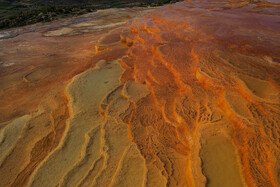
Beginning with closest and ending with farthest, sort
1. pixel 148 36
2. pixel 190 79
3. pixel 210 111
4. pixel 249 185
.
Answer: pixel 249 185
pixel 210 111
pixel 190 79
pixel 148 36

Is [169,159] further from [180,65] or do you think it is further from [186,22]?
[186,22]

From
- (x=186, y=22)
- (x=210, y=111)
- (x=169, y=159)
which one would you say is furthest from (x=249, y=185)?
(x=186, y=22)

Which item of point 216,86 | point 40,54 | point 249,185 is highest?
point 216,86

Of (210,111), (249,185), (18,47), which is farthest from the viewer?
(18,47)

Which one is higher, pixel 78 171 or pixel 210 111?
pixel 210 111

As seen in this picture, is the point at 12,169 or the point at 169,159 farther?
the point at 12,169

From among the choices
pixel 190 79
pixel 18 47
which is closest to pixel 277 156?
pixel 190 79
